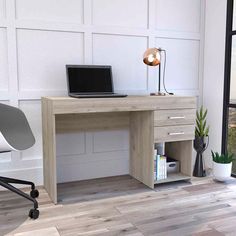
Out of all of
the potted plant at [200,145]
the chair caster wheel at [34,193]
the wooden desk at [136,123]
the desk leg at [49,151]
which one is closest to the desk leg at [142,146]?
the wooden desk at [136,123]

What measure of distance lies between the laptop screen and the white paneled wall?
150mm

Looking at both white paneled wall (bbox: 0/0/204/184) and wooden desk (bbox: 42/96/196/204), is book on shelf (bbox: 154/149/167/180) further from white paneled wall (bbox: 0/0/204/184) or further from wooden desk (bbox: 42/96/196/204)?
white paneled wall (bbox: 0/0/204/184)

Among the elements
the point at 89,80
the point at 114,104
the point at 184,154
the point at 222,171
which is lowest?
the point at 222,171

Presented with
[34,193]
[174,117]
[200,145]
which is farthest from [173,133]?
[34,193]

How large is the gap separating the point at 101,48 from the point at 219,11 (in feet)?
4.21

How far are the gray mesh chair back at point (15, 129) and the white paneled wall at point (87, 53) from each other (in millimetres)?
302

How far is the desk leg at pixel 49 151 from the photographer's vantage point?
236 centimetres

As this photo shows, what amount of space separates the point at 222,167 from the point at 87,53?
5.26 feet

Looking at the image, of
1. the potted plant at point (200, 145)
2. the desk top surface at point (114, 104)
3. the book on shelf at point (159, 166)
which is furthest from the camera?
the potted plant at point (200, 145)

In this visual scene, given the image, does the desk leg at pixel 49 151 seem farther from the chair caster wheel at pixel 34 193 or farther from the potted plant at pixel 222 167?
→ the potted plant at pixel 222 167

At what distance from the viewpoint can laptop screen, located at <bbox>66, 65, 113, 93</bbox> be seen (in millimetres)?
2668

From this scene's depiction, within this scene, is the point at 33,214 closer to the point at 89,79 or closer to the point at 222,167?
the point at 89,79

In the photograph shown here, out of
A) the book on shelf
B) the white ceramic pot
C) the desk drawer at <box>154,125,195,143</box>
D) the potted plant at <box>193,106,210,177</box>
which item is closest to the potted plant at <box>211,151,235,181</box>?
the white ceramic pot

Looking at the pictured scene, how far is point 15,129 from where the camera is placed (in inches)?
91.5
